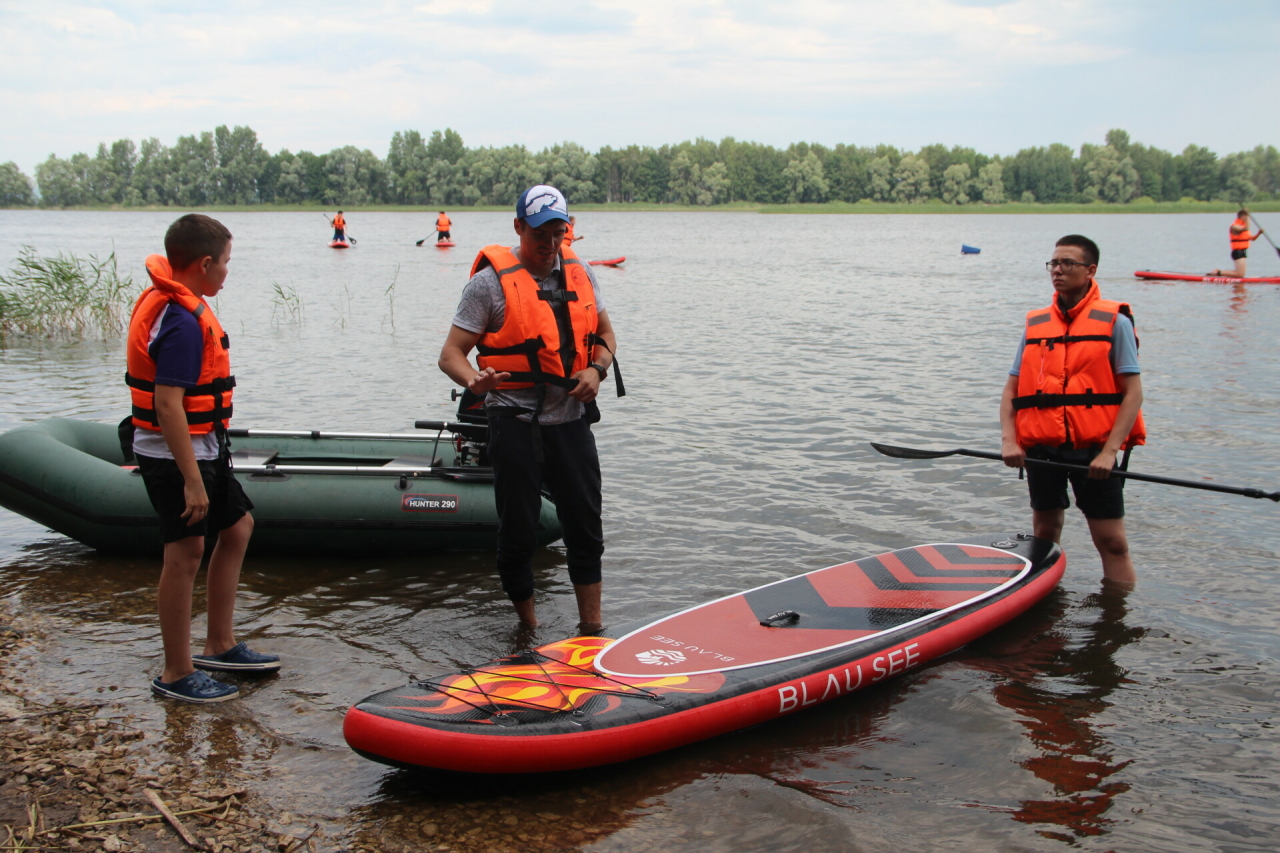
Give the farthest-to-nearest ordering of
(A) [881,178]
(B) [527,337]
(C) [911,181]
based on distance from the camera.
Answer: (A) [881,178], (C) [911,181], (B) [527,337]

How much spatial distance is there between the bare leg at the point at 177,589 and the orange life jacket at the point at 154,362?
41 cm

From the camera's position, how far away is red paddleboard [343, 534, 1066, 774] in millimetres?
2998

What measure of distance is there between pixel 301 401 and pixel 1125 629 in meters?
8.22

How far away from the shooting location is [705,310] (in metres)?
18.5

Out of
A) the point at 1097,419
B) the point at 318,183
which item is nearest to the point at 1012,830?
the point at 1097,419

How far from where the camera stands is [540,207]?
3648 millimetres

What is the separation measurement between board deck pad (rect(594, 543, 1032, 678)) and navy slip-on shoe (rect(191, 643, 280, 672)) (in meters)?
1.42

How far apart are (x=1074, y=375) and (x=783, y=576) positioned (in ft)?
6.51

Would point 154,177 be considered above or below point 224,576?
above

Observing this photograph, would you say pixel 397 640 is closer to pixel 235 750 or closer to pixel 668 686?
pixel 235 750

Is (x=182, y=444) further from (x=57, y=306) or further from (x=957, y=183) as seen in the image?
(x=957, y=183)

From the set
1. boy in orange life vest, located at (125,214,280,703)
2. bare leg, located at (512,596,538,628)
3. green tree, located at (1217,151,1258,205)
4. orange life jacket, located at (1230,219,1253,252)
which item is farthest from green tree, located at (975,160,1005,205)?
boy in orange life vest, located at (125,214,280,703)

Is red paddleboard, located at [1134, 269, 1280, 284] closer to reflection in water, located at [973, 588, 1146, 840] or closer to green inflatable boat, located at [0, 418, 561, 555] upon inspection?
reflection in water, located at [973, 588, 1146, 840]

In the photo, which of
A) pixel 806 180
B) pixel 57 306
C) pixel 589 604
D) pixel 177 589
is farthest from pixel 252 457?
pixel 806 180
